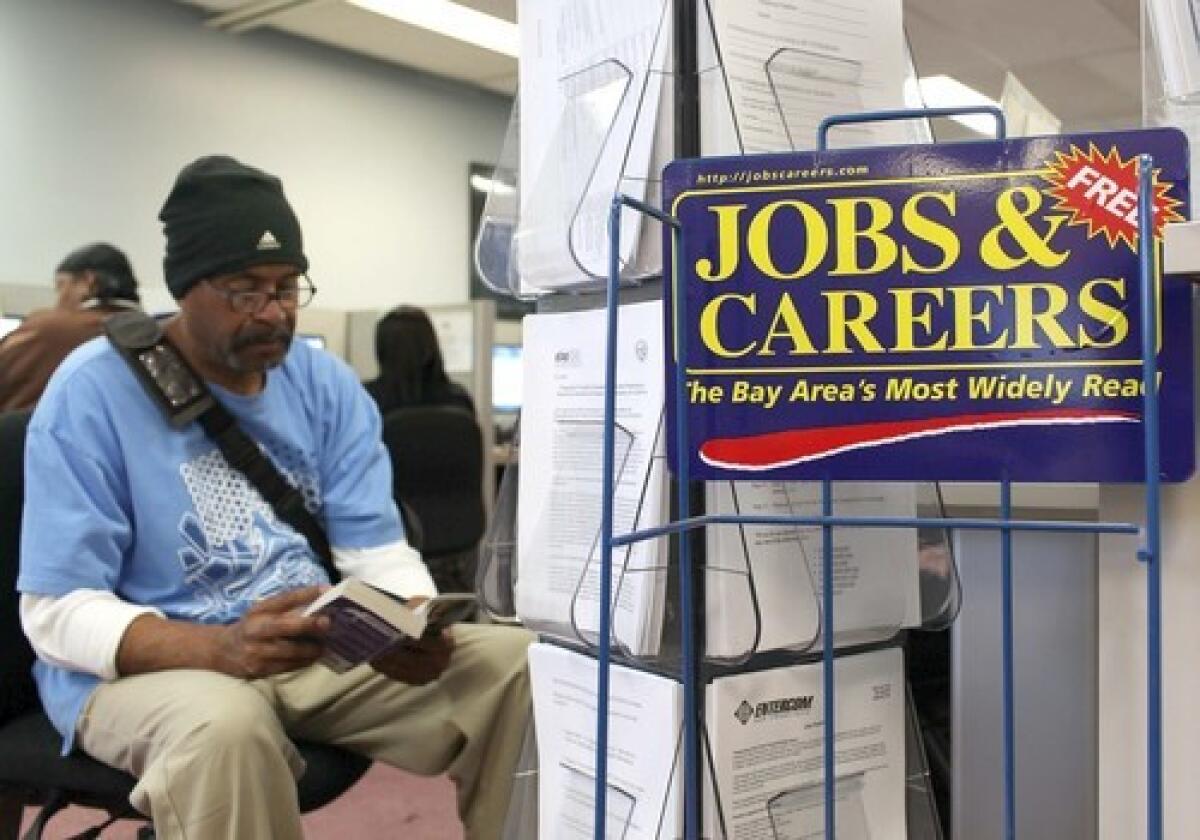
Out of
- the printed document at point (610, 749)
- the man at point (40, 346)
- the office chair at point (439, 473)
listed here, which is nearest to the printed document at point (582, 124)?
the printed document at point (610, 749)

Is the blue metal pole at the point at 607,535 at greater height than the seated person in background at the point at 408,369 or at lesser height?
lesser

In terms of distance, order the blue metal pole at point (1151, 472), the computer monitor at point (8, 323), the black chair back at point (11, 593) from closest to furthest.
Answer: the blue metal pole at point (1151, 472)
the black chair back at point (11, 593)
the computer monitor at point (8, 323)

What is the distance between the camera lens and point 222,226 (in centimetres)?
149

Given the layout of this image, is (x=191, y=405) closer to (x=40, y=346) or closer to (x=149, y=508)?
(x=149, y=508)

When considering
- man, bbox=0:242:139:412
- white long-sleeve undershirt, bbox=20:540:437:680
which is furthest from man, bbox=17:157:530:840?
man, bbox=0:242:139:412

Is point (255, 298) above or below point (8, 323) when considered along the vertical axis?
below

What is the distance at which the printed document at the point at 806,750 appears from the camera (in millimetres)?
729

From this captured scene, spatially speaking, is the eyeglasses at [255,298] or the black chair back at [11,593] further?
the eyeglasses at [255,298]

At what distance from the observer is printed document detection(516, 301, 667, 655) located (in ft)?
2.41

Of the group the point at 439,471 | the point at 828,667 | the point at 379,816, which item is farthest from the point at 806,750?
the point at 439,471

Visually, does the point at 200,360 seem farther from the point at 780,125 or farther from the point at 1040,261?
the point at 1040,261

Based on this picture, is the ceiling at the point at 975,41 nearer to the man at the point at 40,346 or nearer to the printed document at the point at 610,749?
the man at the point at 40,346

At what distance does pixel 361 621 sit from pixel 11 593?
17.4 inches

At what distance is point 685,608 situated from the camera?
0.70 m
